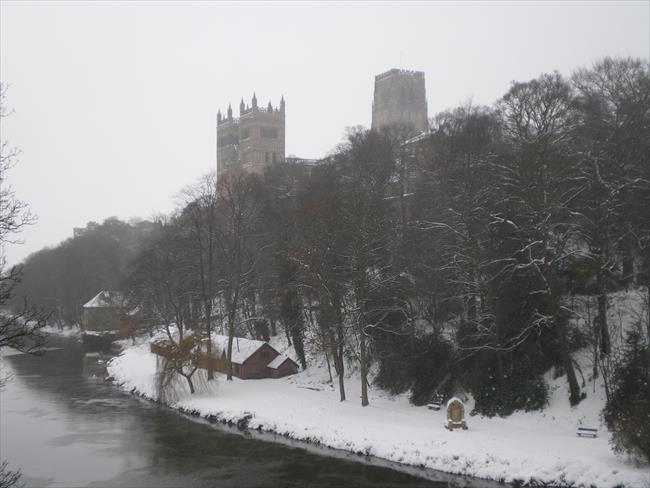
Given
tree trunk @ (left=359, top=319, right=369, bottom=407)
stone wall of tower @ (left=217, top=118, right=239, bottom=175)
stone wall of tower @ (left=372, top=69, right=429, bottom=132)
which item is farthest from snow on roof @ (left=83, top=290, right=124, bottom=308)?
stone wall of tower @ (left=372, top=69, right=429, bottom=132)

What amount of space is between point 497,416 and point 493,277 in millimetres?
6177

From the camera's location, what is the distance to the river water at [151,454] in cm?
2312

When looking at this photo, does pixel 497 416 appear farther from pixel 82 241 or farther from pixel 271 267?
pixel 82 241

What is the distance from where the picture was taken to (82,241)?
→ 341 feet

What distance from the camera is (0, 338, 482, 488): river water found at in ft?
75.9

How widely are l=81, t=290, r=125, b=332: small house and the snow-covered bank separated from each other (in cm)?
3783

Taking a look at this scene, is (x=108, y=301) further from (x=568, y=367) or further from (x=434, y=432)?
(x=568, y=367)

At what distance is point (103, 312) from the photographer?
74.9 metres

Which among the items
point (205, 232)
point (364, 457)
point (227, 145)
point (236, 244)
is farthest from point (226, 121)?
point (364, 457)

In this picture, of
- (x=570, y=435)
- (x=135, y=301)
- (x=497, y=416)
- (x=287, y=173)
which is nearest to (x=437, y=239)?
(x=497, y=416)

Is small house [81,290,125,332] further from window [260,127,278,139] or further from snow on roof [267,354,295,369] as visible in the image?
window [260,127,278,139]

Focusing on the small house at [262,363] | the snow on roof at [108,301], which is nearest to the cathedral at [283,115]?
the snow on roof at [108,301]

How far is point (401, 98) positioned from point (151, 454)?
90926 millimetres

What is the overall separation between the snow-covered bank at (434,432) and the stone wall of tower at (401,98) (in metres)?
77.7
